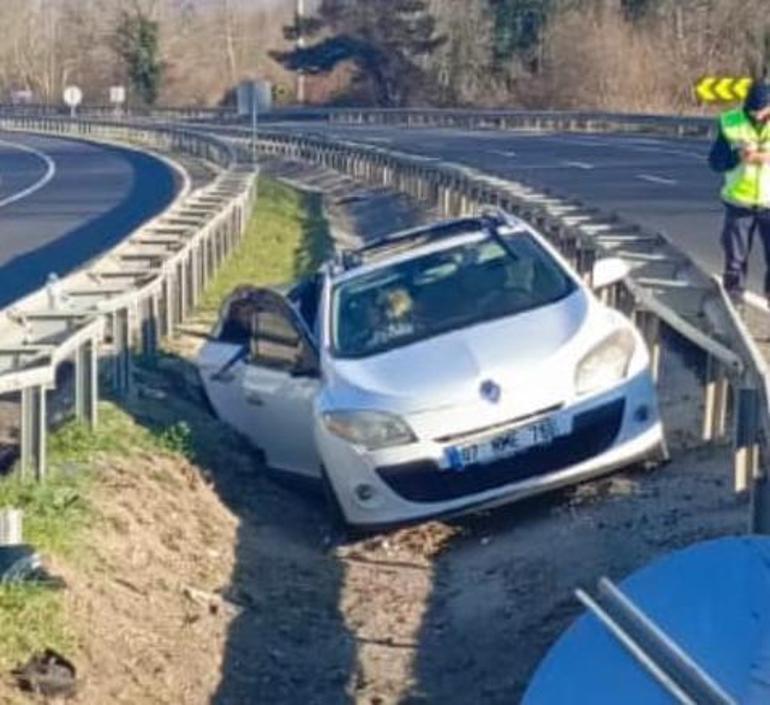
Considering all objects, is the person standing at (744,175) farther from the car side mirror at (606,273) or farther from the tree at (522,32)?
the tree at (522,32)

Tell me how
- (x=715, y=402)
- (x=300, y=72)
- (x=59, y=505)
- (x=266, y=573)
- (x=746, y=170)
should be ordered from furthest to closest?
(x=300, y=72), (x=746, y=170), (x=715, y=402), (x=266, y=573), (x=59, y=505)

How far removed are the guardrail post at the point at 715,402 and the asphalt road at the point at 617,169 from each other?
23.5 ft

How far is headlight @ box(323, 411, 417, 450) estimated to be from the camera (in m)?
11.6

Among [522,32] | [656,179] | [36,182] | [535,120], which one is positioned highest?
[656,179]

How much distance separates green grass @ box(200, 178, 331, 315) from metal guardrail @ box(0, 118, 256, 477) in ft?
0.66

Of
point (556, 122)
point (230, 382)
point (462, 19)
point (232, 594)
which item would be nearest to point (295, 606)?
point (232, 594)

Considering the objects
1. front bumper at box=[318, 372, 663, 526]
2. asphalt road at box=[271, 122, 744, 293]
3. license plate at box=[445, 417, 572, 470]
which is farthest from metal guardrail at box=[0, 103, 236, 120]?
license plate at box=[445, 417, 572, 470]

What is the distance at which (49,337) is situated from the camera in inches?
494

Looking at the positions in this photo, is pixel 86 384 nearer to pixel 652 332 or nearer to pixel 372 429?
pixel 372 429

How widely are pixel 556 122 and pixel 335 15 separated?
36.5 m

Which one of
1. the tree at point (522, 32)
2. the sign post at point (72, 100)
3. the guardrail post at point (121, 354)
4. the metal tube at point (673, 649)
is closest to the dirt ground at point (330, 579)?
the guardrail post at point (121, 354)

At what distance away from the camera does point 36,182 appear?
1999 inches

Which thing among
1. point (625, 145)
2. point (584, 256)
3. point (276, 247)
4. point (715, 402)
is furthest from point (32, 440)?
point (625, 145)

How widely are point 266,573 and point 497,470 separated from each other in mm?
1180
